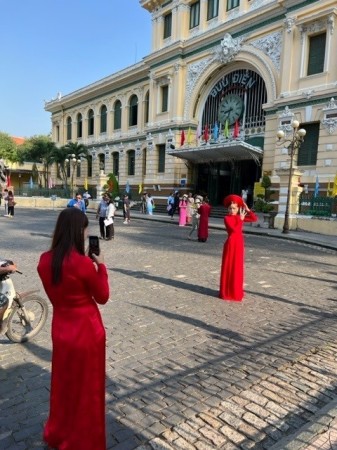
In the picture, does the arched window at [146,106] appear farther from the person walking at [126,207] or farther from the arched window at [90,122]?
the person walking at [126,207]

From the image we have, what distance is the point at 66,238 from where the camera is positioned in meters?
2.19

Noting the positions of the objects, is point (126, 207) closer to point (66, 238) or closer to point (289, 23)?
point (289, 23)

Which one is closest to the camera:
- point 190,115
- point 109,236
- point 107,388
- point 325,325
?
point 107,388

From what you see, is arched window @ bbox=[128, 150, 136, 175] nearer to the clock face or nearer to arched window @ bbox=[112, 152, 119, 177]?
arched window @ bbox=[112, 152, 119, 177]

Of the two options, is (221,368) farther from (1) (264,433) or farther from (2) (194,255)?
(2) (194,255)

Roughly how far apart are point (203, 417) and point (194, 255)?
24.9ft

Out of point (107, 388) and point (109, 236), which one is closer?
point (107, 388)

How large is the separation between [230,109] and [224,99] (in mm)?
1034

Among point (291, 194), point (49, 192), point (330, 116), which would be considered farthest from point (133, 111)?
point (291, 194)

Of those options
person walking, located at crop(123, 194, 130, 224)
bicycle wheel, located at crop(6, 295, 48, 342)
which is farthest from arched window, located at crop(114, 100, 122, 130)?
bicycle wheel, located at crop(6, 295, 48, 342)

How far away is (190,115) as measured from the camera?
29219 mm

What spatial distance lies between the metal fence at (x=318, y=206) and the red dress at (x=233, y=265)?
506 inches

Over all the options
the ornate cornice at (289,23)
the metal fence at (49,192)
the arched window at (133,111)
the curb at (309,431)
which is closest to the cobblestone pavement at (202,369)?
the curb at (309,431)

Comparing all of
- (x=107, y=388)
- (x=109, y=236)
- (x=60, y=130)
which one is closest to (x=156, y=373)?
(x=107, y=388)
